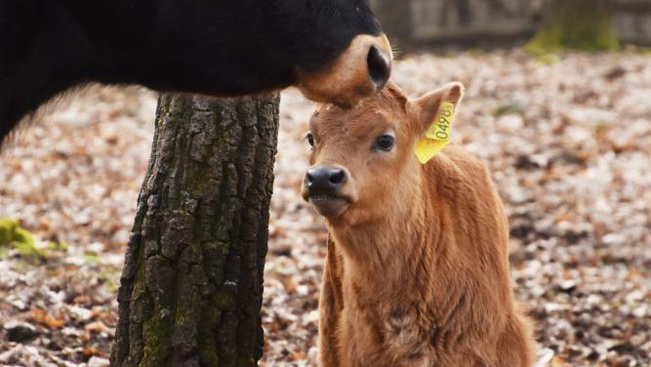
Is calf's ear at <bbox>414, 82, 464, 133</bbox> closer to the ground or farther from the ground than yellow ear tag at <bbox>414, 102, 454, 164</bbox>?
farther from the ground

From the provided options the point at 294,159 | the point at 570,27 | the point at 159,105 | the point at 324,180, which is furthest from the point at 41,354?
the point at 570,27

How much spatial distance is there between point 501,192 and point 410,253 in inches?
204

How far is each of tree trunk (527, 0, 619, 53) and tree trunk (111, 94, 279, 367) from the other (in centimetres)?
1557

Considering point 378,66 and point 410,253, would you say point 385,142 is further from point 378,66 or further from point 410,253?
point 378,66

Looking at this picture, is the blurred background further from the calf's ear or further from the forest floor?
the calf's ear

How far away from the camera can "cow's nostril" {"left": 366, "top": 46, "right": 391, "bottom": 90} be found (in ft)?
11.3

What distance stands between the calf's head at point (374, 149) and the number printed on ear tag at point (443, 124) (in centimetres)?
3

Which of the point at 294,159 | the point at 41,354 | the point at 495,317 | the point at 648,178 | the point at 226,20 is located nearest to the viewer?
the point at 226,20

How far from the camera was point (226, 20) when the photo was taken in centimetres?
349

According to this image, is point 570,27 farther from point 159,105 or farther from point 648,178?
point 159,105

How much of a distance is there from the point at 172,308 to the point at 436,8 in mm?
22957

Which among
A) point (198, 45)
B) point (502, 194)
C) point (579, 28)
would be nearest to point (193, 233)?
point (198, 45)

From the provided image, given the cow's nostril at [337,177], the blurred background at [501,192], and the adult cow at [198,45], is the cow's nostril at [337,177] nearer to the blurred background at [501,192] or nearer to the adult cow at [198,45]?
the blurred background at [501,192]

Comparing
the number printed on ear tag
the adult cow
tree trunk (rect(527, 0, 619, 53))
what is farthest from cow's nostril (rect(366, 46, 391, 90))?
tree trunk (rect(527, 0, 619, 53))
